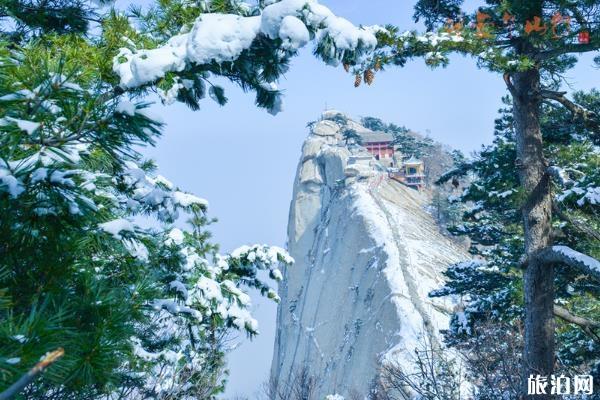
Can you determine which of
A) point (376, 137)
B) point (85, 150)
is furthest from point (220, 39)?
point (376, 137)

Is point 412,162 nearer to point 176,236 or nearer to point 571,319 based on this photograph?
point 571,319

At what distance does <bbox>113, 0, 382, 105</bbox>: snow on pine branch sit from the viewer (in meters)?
2.73

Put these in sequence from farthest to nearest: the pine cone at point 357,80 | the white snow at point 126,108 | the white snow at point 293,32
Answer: the pine cone at point 357,80
the white snow at point 293,32
the white snow at point 126,108

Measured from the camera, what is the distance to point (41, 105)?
8.51ft

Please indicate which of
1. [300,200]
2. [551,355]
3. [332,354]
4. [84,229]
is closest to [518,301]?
[551,355]

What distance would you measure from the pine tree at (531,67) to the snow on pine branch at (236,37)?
3.23 metres

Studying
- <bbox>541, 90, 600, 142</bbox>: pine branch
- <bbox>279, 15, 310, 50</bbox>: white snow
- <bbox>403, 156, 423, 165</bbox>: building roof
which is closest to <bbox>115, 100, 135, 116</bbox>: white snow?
<bbox>279, 15, 310, 50</bbox>: white snow

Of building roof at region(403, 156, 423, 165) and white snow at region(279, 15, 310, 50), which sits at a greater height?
building roof at region(403, 156, 423, 165)

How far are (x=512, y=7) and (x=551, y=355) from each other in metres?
5.13

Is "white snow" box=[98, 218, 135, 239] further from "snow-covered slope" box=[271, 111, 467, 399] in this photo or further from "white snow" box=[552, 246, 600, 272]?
"snow-covered slope" box=[271, 111, 467, 399]

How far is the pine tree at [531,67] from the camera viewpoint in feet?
21.4

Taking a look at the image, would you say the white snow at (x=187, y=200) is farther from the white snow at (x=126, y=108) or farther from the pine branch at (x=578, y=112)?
the pine branch at (x=578, y=112)

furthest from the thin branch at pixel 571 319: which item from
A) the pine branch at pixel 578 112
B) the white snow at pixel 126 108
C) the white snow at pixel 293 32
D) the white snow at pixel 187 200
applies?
the white snow at pixel 126 108

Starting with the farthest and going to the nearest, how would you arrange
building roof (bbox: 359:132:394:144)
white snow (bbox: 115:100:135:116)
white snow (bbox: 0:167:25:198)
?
building roof (bbox: 359:132:394:144)
white snow (bbox: 115:100:135:116)
white snow (bbox: 0:167:25:198)
